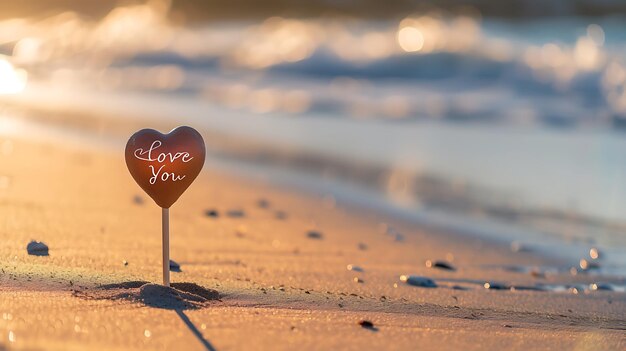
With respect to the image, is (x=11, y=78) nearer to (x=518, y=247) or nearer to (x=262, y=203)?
(x=262, y=203)

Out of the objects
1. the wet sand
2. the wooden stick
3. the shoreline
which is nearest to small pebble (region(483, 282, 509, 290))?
the wet sand

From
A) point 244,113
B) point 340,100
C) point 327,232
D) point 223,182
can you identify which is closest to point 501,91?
point 340,100

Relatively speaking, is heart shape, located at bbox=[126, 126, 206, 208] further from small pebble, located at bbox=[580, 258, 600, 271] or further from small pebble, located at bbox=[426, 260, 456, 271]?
small pebble, located at bbox=[580, 258, 600, 271]

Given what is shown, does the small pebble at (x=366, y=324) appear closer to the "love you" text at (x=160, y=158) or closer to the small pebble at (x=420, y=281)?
the "love you" text at (x=160, y=158)

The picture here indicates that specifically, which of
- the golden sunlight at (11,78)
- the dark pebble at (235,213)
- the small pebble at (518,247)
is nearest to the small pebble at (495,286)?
the small pebble at (518,247)

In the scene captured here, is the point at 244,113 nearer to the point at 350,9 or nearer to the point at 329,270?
the point at 329,270
